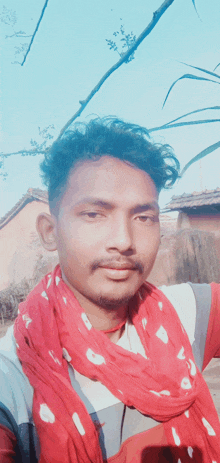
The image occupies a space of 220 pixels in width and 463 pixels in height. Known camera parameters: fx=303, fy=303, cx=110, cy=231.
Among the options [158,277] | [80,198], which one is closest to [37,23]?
[80,198]

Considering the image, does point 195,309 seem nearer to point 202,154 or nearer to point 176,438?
point 176,438

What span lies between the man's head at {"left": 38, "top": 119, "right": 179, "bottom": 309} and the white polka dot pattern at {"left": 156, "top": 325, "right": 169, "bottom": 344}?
5.4 inches

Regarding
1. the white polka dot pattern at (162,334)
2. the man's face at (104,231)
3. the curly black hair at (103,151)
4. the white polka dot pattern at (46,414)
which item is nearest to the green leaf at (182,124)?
the curly black hair at (103,151)

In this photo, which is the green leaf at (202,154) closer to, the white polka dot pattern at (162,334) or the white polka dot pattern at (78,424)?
the white polka dot pattern at (162,334)

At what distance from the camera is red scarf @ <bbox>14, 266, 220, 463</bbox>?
43 centimetres

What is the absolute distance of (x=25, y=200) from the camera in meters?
0.67

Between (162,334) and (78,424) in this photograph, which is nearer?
(78,424)

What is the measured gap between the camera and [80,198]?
0.51 metres

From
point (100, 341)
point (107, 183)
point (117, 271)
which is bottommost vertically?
point (100, 341)

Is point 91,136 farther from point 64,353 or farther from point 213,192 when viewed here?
point 213,192

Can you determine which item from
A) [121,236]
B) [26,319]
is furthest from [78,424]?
[121,236]

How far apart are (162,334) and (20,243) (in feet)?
1.32

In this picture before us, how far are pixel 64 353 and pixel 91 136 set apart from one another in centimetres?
38

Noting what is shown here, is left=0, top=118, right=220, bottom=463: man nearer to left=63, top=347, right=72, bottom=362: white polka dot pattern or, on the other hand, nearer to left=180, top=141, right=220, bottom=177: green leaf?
left=63, top=347, right=72, bottom=362: white polka dot pattern
